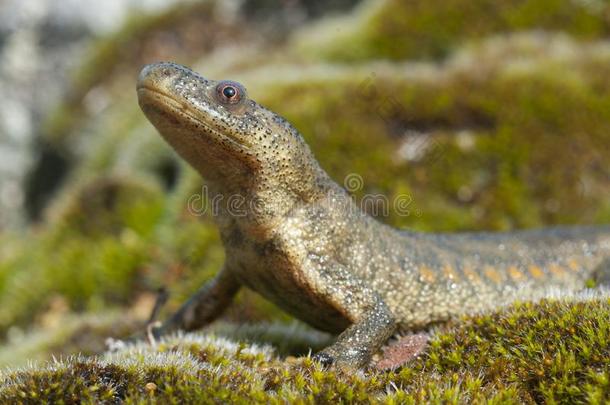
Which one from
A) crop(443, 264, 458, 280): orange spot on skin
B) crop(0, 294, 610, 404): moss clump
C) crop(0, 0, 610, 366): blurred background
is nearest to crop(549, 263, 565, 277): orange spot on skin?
crop(443, 264, 458, 280): orange spot on skin

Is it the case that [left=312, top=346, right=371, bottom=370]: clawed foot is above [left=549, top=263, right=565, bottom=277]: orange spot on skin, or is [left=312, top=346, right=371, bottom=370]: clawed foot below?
below

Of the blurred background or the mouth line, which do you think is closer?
the mouth line

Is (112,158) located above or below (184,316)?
above

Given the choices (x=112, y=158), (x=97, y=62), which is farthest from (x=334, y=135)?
(x=97, y=62)

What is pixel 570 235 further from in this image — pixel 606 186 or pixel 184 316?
pixel 184 316

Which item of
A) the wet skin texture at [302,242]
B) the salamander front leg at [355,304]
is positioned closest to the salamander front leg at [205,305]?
the wet skin texture at [302,242]

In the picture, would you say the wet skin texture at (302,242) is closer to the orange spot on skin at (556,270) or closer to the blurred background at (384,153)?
the orange spot on skin at (556,270)

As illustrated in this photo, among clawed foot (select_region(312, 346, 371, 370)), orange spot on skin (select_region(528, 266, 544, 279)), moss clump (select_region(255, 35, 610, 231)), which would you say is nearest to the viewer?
clawed foot (select_region(312, 346, 371, 370))

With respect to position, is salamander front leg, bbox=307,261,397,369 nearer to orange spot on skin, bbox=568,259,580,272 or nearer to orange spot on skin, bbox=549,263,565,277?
orange spot on skin, bbox=549,263,565,277
